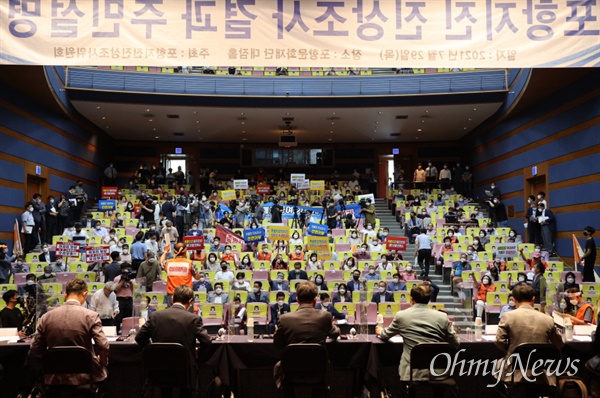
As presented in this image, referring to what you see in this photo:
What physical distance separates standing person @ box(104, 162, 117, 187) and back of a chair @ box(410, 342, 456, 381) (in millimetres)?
24333

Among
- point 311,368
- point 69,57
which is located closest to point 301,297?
point 311,368

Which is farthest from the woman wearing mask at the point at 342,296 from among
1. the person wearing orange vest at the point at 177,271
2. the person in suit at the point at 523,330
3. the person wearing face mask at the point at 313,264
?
the person in suit at the point at 523,330

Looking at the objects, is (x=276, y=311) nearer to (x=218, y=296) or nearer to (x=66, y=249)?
(x=218, y=296)

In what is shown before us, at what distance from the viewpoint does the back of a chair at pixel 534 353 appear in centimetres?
551

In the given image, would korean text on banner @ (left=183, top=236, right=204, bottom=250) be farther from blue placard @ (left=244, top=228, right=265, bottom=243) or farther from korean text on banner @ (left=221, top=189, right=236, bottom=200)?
korean text on banner @ (left=221, top=189, right=236, bottom=200)

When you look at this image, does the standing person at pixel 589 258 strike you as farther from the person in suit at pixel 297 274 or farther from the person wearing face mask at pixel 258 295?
the person wearing face mask at pixel 258 295

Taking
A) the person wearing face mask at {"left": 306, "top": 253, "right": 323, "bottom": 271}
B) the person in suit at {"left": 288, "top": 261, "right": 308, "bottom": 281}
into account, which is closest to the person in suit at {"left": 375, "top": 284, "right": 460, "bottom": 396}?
the person in suit at {"left": 288, "top": 261, "right": 308, "bottom": 281}

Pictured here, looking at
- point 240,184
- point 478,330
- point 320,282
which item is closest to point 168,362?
point 478,330

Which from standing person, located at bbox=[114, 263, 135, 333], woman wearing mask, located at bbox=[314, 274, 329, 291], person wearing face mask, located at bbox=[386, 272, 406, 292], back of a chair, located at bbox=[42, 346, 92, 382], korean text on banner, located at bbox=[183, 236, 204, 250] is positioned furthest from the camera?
korean text on banner, located at bbox=[183, 236, 204, 250]

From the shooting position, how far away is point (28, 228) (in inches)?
721

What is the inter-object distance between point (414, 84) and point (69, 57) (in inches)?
723

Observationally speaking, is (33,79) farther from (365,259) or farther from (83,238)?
(365,259)

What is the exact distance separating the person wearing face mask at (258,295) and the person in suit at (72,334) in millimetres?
7272

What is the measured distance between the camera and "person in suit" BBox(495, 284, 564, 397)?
223 inches
